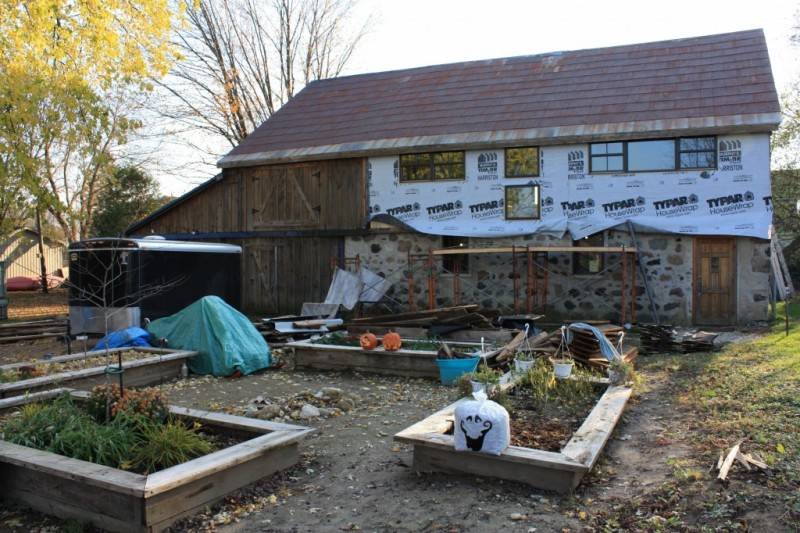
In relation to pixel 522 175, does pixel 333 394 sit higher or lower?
lower

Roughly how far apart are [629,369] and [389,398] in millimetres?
3037

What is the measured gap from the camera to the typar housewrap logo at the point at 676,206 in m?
14.4

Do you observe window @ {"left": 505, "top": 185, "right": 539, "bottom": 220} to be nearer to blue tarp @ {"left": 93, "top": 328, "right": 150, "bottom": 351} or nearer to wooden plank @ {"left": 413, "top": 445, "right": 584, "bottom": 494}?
blue tarp @ {"left": 93, "top": 328, "right": 150, "bottom": 351}

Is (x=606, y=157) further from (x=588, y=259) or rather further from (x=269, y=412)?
(x=269, y=412)

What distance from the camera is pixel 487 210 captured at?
16.5 m

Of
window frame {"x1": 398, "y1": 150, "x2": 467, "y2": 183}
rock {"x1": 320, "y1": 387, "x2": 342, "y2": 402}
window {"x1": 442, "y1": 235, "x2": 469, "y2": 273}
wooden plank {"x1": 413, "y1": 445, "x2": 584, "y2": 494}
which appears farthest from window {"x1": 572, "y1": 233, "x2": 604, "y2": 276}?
wooden plank {"x1": 413, "y1": 445, "x2": 584, "y2": 494}

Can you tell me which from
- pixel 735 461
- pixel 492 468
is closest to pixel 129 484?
pixel 492 468

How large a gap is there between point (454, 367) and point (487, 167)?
8.76 m

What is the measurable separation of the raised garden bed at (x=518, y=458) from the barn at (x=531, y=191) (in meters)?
8.94

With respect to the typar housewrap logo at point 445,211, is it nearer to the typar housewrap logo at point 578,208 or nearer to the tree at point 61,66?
the typar housewrap logo at point 578,208

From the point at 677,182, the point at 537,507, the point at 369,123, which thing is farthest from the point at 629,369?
the point at 369,123

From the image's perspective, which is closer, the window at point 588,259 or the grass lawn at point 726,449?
the grass lawn at point 726,449

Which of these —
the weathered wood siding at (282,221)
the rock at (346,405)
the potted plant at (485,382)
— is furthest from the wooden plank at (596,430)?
the weathered wood siding at (282,221)

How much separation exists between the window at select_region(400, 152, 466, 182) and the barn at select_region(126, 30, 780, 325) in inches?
1.5
